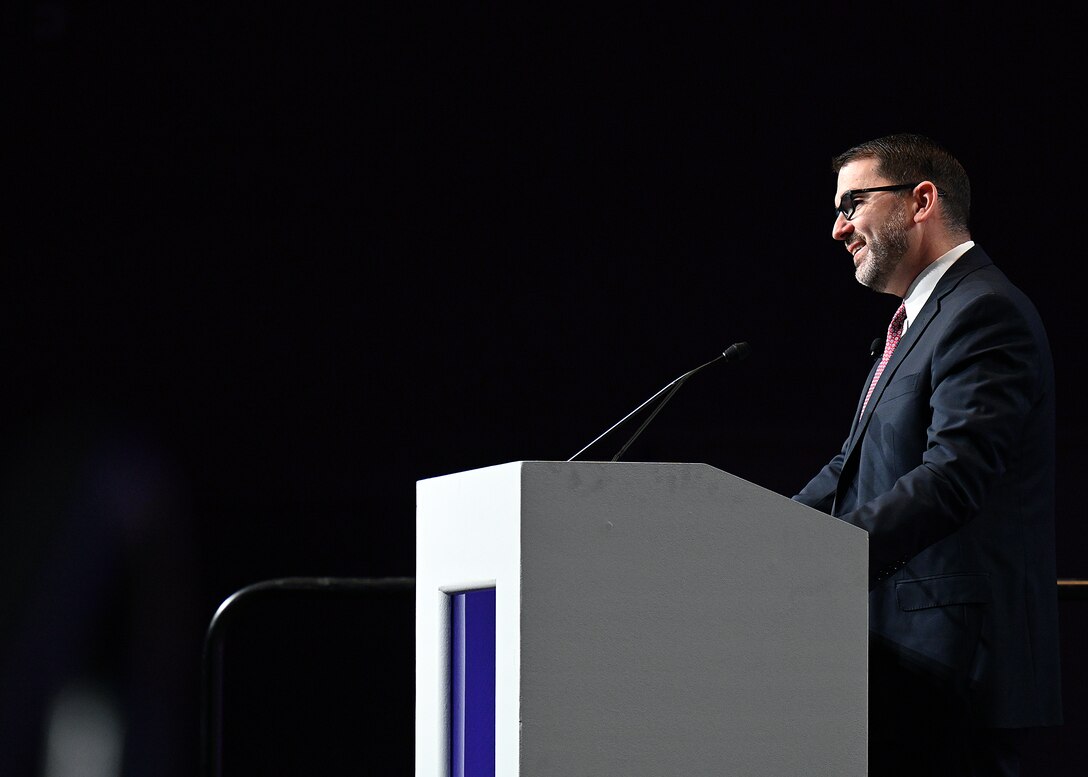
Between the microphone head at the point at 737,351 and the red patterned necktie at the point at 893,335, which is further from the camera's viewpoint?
the red patterned necktie at the point at 893,335

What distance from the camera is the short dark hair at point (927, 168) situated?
2.13 meters

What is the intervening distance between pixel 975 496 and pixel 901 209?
0.59 metres

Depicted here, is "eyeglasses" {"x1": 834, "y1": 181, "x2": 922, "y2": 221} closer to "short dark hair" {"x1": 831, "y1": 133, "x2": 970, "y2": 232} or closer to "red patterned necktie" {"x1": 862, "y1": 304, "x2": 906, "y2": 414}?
"short dark hair" {"x1": 831, "y1": 133, "x2": 970, "y2": 232}

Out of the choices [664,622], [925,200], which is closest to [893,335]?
[925,200]

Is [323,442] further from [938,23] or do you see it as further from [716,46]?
[938,23]

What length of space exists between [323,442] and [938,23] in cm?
207

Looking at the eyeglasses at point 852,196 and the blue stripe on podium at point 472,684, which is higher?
the eyeglasses at point 852,196

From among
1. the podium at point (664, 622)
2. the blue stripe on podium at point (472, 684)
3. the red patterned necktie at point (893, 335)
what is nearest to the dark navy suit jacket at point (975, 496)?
the red patterned necktie at point (893, 335)

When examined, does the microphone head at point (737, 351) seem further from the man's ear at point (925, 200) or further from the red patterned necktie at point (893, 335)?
the man's ear at point (925, 200)

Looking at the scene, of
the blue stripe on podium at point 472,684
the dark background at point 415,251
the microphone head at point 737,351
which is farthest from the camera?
the dark background at point 415,251

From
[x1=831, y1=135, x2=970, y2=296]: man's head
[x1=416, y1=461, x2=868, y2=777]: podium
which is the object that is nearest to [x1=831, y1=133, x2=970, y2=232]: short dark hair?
[x1=831, y1=135, x2=970, y2=296]: man's head

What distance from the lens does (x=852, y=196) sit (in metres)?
2.16

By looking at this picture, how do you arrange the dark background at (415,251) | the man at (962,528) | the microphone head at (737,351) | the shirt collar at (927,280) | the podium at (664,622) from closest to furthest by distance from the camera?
the podium at (664,622), the man at (962,528), the microphone head at (737,351), the shirt collar at (927,280), the dark background at (415,251)

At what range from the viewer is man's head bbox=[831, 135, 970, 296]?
6.92ft
